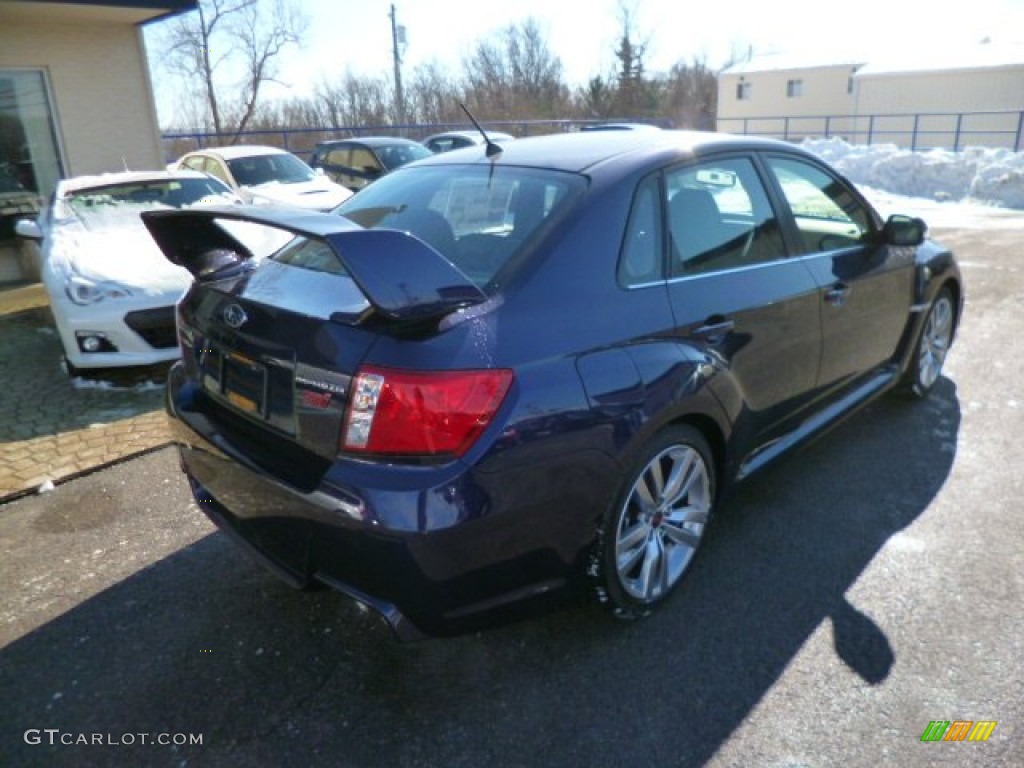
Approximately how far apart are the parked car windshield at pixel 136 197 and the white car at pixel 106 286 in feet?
0.09

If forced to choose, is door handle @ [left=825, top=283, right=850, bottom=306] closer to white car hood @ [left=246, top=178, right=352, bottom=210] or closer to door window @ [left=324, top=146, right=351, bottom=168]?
white car hood @ [left=246, top=178, right=352, bottom=210]

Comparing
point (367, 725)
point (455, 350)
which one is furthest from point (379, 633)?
point (455, 350)

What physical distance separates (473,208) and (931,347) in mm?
3404

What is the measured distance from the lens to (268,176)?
10578mm

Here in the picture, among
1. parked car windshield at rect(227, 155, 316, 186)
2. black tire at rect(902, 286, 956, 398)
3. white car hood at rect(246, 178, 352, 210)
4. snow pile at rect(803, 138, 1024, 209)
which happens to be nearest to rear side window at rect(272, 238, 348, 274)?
black tire at rect(902, 286, 956, 398)

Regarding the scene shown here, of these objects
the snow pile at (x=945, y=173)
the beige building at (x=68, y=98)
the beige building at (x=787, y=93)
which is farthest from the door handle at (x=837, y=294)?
the beige building at (x=787, y=93)

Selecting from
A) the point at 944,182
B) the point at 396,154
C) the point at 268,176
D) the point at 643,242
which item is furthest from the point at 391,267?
the point at 944,182

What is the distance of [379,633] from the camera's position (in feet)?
8.79

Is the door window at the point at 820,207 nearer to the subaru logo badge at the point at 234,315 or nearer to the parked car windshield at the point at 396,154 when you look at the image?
the subaru logo badge at the point at 234,315

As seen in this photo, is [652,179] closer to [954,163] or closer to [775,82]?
[954,163]

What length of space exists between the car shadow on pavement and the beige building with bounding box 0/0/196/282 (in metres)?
8.29

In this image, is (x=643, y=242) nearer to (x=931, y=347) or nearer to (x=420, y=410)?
(x=420, y=410)

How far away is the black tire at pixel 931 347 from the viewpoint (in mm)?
4473

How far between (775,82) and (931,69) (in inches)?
363
